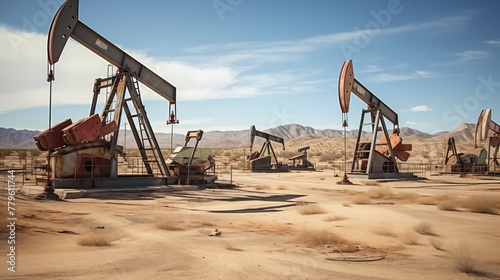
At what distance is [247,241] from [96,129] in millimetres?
8657

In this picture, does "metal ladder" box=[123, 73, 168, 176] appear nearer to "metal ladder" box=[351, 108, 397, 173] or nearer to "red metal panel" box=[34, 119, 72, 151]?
"red metal panel" box=[34, 119, 72, 151]

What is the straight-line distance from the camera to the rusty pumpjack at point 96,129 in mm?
11961

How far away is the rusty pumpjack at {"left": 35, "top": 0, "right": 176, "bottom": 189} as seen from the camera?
11961mm

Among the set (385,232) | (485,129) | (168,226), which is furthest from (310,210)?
(485,129)

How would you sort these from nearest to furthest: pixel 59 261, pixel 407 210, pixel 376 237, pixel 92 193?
pixel 59 261
pixel 376 237
pixel 407 210
pixel 92 193

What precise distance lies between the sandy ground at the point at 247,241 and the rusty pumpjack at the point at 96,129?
2.19 metres

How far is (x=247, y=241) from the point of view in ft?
20.9

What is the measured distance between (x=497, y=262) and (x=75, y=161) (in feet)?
39.0

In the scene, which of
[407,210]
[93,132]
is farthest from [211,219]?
[93,132]

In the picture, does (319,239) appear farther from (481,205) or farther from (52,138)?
(52,138)

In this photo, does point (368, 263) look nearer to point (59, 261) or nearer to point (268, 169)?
point (59, 261)

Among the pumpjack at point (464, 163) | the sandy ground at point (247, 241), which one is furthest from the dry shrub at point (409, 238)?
the pumpjack at point (464, 163)

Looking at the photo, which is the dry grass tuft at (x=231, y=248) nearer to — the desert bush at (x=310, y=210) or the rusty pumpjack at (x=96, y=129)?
the desert bush at (x=310, y=210)

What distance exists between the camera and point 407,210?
1003cm
